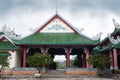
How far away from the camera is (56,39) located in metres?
26.7

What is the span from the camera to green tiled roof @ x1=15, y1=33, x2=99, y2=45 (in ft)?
84.8

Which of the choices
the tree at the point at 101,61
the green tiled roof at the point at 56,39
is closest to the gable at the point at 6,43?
the green tiled roof at the point at 56,39

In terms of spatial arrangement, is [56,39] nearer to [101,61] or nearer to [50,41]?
[50,41]

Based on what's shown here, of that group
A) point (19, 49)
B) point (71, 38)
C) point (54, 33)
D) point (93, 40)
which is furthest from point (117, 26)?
point (19, 49)

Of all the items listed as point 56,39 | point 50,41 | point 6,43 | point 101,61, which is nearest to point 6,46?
point 6,43

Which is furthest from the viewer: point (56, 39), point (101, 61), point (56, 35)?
point (56, 35)

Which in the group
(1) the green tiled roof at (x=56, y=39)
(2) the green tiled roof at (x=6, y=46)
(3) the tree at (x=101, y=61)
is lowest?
(3) the tree at (x=101, y=61)

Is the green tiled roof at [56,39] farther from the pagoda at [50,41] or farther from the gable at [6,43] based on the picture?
the gable at [6,43]

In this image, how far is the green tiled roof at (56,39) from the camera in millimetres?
25844

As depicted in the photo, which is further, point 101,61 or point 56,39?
point 56,39

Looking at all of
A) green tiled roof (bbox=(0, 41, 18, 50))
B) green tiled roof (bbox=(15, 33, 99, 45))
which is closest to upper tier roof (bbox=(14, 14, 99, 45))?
green tiled roof (bbox=(15, 33, 99, 45))

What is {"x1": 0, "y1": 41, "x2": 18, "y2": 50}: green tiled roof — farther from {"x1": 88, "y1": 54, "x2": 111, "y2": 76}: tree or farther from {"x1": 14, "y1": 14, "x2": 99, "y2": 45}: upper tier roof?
{"x1": 88, "y1": 54, "x2": 111, "y2": 76}: tree

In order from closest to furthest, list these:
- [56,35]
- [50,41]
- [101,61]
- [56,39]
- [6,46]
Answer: [101,61] < [50,41] < [56,39] < [6,46] < [56,35]

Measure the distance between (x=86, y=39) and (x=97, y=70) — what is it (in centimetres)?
376
